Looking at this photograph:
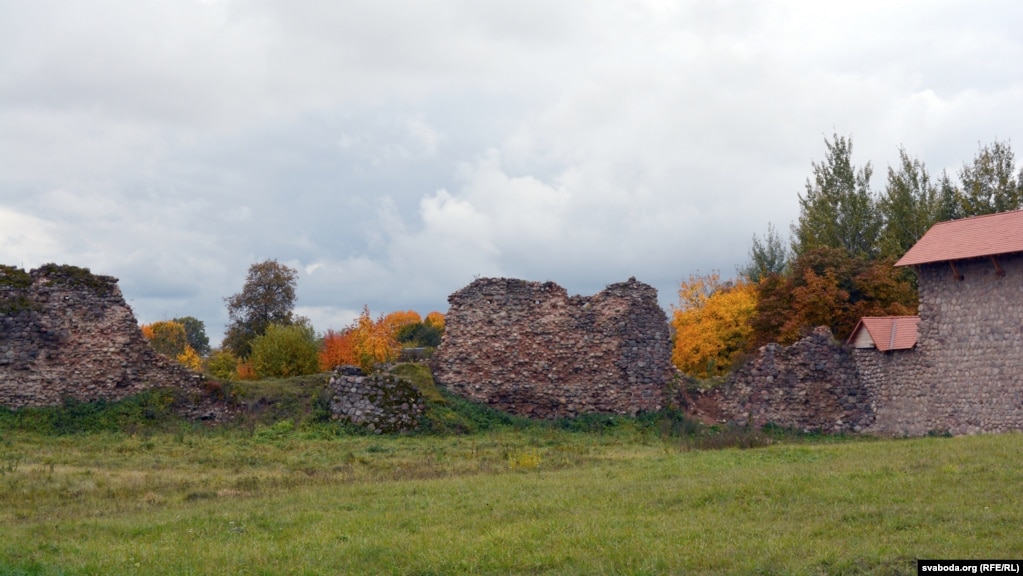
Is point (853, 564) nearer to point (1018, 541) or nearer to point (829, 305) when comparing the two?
point (1018, 541)

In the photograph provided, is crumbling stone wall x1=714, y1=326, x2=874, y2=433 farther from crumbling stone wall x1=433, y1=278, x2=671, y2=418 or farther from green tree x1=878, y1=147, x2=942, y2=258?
green tree x1=878, y1=147, x2=942, y2=258

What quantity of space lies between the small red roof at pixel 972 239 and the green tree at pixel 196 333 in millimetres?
72430

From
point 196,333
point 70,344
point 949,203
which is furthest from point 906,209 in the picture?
point 196,333

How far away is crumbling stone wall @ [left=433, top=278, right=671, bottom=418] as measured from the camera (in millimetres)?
29266

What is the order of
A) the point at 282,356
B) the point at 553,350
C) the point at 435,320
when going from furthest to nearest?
the point at 435,320
the point at 282,356
the point at 553,350

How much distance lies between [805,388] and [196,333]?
72572 mm

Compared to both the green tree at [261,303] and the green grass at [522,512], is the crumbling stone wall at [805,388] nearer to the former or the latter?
the green grass at [522,512]

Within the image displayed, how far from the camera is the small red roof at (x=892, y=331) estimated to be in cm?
2698

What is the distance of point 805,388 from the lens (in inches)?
1135

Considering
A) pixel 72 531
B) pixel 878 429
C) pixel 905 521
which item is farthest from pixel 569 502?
pixel 878 429

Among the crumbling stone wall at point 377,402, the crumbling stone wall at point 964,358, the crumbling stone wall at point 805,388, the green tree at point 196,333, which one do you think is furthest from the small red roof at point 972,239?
the green tree at point 196,333

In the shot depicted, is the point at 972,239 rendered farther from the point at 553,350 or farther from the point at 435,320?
the point at 435,320

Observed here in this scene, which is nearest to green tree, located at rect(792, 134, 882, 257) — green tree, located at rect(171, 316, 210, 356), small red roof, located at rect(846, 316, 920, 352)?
small red roof, located at rect(846, 316, 920, 352)

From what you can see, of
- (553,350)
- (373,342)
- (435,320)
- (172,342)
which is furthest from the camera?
(435,320)
